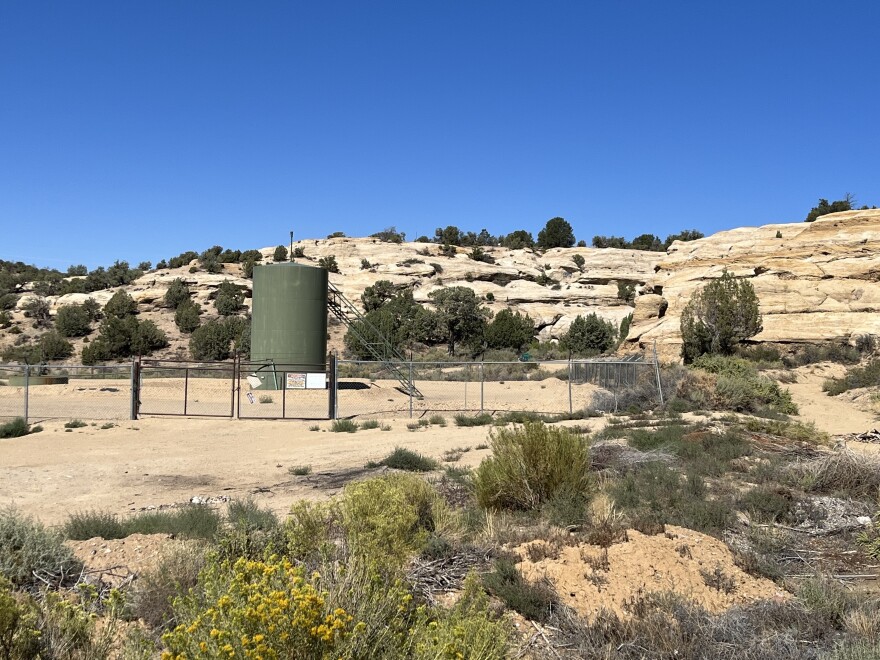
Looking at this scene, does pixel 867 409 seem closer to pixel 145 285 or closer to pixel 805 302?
pixel 805 302

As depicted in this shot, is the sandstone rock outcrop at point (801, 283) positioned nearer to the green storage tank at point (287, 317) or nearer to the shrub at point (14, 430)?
the green storage tank at point (287, 317)

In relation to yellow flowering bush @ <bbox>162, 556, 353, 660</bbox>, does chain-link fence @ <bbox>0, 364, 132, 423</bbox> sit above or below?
below

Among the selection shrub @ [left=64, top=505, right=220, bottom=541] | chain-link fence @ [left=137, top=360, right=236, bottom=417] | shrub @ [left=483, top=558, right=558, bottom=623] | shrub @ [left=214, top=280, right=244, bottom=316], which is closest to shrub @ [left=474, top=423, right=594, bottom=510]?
shrub @ [left=483, top=558, right=558, bottom=623]

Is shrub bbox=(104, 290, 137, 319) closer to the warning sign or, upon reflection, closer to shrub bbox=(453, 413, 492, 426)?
the warning sign

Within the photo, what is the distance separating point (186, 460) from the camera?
579 inches

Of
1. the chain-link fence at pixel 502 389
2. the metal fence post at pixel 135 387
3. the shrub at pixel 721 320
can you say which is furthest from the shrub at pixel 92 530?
the shrub at pixel 721 320

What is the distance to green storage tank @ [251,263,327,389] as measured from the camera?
28.7 m

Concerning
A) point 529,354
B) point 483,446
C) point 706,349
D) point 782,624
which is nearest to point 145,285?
point 529,354

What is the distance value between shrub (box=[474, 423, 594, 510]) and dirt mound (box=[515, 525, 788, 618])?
189cm

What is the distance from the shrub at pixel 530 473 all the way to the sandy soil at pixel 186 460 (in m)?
3.12

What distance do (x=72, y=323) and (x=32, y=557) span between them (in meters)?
59.0

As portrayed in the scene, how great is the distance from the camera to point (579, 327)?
183 ft

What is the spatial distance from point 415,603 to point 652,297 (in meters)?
36.5

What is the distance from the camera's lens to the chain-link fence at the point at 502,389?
23.8m
